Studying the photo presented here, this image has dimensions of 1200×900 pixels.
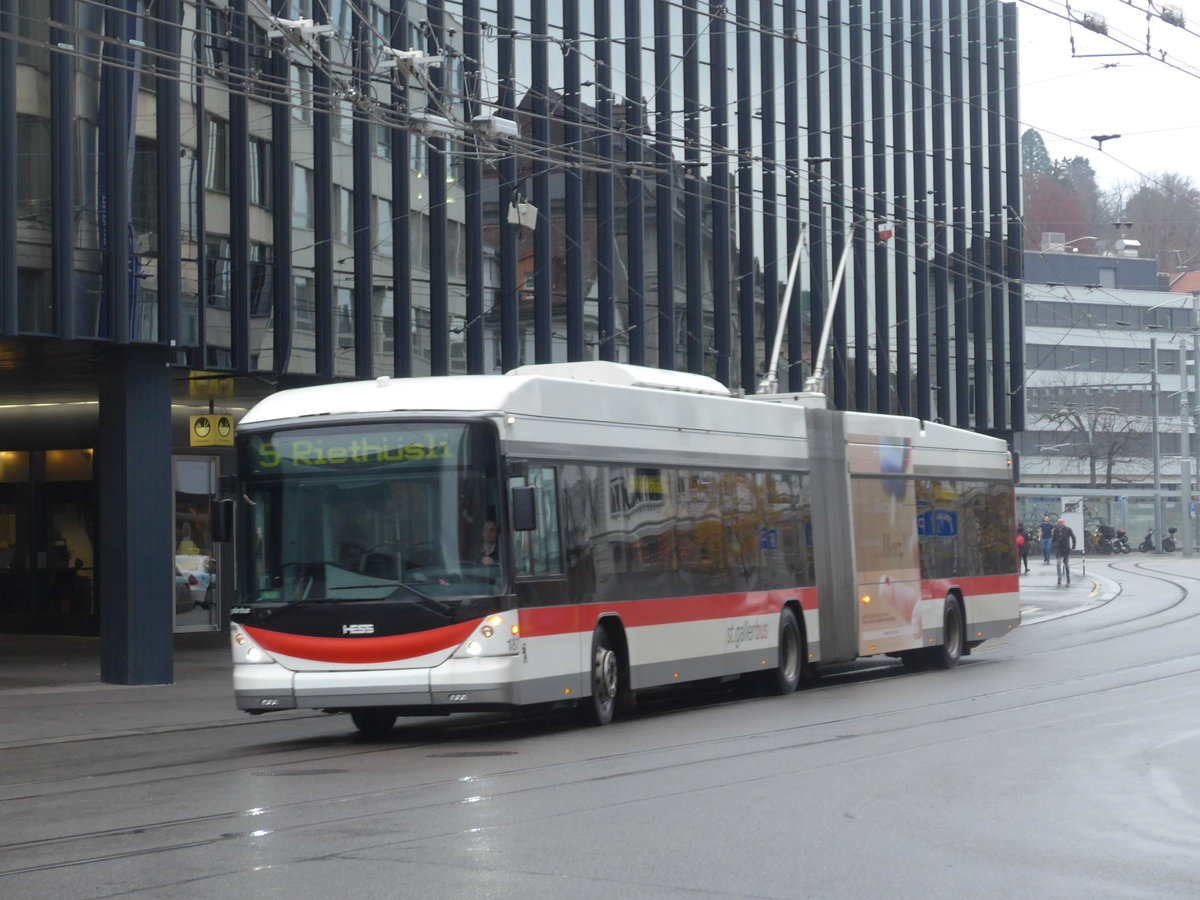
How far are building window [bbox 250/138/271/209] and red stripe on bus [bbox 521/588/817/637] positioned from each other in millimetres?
9769

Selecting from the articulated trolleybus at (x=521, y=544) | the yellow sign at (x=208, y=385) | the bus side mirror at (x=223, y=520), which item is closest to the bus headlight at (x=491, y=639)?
the articulated trolleybus at (x=521, y=544)

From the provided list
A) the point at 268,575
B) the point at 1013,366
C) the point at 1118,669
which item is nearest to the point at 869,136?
the point at 1013,366

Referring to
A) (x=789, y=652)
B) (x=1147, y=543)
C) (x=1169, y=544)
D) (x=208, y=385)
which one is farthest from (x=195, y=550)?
(x=1147, y=543)

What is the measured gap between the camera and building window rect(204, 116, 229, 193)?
2398 centimetres

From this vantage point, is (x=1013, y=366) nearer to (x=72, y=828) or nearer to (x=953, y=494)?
(x=953, y=494)

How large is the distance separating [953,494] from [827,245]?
14.6 m

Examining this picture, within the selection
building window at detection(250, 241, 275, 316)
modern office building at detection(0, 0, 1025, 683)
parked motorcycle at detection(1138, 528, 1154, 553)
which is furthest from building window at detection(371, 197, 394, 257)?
parked motorcycle at detection(1138, 528, 1154, 553)

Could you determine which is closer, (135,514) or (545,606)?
(545,606)

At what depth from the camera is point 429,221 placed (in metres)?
27.9

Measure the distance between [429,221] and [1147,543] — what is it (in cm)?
6679

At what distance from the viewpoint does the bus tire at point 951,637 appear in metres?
23.5

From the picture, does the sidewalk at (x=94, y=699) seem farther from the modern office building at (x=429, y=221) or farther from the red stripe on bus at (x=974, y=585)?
the red stripe on bus at (x=974, y=585)

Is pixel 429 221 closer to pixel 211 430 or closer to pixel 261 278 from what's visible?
pixel 261 278

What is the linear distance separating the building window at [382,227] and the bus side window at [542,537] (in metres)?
12.5
